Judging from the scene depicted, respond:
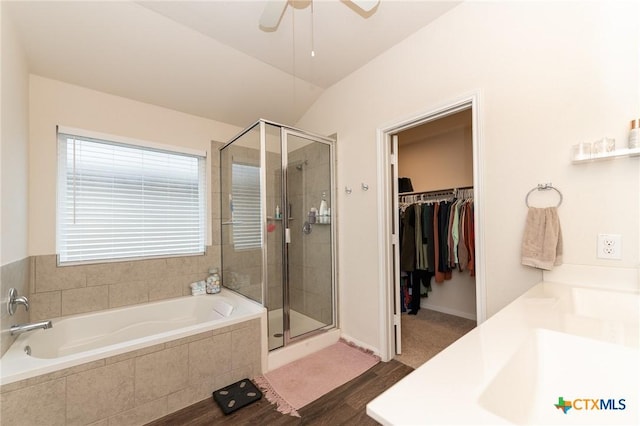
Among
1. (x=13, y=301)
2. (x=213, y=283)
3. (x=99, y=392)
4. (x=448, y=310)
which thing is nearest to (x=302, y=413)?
(x=99, y=392)

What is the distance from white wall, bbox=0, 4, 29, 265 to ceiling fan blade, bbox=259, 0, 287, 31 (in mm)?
1432

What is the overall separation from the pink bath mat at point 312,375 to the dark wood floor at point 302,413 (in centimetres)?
6

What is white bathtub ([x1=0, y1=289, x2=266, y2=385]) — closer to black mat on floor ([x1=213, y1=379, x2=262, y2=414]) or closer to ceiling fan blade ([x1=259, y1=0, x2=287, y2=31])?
black mat on floor ([x1=213, y1=379, x2=262, y2=414])

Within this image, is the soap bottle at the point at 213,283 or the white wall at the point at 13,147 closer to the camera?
the white wall at the point at 13,147

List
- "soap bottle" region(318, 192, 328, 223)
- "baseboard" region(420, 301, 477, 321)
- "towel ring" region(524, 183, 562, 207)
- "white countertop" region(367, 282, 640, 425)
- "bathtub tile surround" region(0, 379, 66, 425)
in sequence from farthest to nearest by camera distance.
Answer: "baseboard" region(420, 301, 477, 321)
"soap bottle" region(318, 192, 328, 223)
"towel ring" region(524, 183, 562, 207)
"bathtub tile surround" region(0, 379, 66, 425)
"white countertop" region(367, 282, 640, 425)

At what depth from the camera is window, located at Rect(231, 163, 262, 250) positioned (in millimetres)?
2418

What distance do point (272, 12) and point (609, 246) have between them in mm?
2134

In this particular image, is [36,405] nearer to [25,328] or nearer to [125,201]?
[25,328]

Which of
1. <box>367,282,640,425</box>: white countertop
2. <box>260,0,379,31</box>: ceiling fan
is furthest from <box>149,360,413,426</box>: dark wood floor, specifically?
<box>260,0,379,31</box>: ceiling fan

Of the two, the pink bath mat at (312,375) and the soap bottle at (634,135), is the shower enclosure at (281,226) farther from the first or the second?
the soap bottle at (634,135)

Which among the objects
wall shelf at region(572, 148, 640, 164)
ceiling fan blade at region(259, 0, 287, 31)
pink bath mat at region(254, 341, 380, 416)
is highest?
ceiling fan blade at region(259, 0, 287, 31)

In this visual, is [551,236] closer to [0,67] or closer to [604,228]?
[604,228]

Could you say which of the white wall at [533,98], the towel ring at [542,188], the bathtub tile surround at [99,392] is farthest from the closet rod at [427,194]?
the bathtub tile surround at [99,392]

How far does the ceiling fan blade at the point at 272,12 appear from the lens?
1462 millimetres
